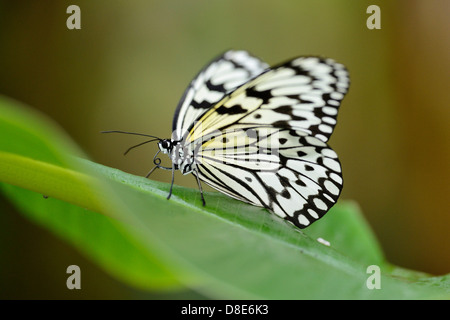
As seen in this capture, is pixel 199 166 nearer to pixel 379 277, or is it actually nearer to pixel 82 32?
pixel 379 277

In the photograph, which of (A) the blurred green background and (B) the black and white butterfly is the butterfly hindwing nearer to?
(B) the black and white butterfly

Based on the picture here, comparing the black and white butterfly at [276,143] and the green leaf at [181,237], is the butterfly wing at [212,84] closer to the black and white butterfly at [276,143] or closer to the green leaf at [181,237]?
the black and white butterfly at [276,143]

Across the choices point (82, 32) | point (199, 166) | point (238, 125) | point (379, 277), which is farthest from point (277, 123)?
point (82, 32)

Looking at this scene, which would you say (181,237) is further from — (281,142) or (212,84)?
(212,84)

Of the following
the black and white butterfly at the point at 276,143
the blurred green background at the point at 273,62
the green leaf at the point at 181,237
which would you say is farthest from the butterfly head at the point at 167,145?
the blurred green background at the point at 273,62

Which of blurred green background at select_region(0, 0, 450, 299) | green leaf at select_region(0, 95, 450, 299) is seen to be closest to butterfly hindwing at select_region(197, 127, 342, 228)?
green leaf at select_region(0, 95, 450, 299)

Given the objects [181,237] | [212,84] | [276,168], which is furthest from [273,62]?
[181,237]

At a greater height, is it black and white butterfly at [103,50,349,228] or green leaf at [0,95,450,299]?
black and white butterfly at [103,50,349,228]
